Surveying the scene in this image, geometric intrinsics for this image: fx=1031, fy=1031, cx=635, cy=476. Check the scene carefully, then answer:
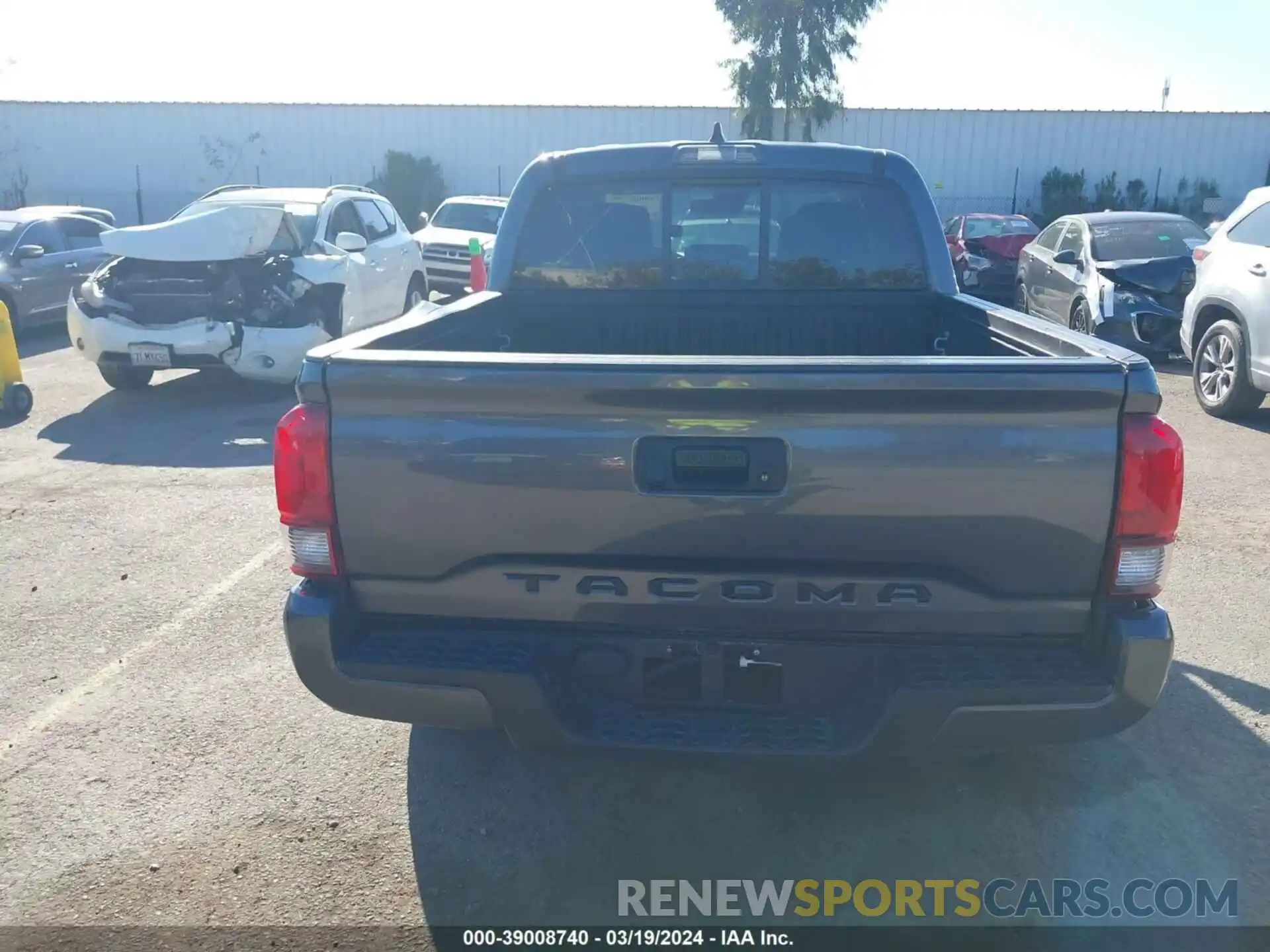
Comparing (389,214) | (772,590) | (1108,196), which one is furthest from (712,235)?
(1108,196)

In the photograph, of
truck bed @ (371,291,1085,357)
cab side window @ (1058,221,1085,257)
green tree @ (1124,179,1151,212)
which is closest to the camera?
truck bed @ (371,291,1085,357)

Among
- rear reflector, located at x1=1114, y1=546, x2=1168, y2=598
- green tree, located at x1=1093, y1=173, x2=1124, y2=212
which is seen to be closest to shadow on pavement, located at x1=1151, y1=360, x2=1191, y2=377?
rear reflector, located at x1=1114, y1=546, x2=1168, y2=598

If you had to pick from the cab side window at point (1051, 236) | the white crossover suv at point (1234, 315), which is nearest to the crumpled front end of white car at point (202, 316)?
the white crossover suv at point (1234, 315)

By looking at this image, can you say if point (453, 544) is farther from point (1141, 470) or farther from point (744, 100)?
point (744, 100)

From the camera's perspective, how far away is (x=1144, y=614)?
2.61 m

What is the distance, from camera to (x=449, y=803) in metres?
3.35

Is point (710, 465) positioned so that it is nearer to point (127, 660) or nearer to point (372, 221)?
point (127, 660)

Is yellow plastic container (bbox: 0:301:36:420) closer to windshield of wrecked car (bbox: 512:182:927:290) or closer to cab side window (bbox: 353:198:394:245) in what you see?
cab side window (bbox: 353:198:394:245)

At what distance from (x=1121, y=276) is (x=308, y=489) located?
10.6 meters

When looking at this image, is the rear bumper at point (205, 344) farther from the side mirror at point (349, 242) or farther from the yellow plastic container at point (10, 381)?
the side mirror at point (349, 242)

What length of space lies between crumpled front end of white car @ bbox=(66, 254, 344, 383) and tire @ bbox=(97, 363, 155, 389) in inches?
8.9

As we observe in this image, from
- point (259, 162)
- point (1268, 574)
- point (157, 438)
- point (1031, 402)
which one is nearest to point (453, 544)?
point (1031, 402)

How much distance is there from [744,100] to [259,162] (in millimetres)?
14132

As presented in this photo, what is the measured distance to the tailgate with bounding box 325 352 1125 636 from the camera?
2490 mm
